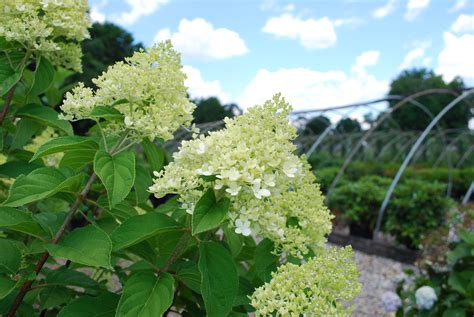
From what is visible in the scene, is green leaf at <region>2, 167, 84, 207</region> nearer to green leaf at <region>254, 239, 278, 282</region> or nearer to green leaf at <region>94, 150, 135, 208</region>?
green leaf at <region>94, 150, 135, 208</region>

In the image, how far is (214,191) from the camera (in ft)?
4.26

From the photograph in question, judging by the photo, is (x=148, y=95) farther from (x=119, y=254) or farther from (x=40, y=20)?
(x=40, y=20)

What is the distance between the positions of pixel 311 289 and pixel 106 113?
0.75 meters

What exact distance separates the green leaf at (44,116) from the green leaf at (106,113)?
455 mm

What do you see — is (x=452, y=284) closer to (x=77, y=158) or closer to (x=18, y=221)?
(x=77, y=158)

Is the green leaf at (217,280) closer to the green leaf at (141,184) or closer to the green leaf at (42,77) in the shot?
the green leaf at (141,184)

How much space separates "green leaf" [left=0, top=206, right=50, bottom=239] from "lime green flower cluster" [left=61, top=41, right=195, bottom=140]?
1.09 feet

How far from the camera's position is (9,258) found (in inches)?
59.6

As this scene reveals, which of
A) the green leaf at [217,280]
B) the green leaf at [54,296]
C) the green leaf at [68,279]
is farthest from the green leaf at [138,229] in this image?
the green leaf at [54,296]

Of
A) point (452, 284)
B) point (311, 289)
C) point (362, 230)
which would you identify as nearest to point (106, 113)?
point (311, 289)

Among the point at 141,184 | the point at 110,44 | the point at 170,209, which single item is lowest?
the point at 170,209

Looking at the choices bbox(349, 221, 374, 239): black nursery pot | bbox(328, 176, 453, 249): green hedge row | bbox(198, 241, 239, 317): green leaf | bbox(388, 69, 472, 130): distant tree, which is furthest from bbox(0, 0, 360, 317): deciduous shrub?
bbox(388, 69, 472, 130): distant tree

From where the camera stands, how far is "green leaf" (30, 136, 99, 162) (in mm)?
1396

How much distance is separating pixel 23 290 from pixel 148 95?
27.0 inches
